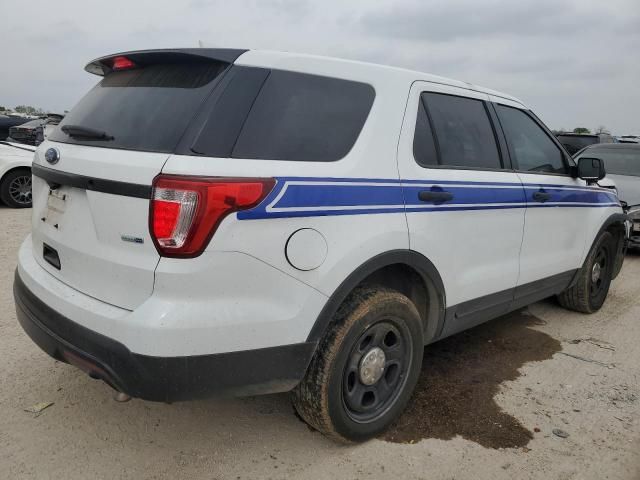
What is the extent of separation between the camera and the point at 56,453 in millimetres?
2490

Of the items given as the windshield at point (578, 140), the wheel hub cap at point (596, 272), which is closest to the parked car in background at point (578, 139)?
the windshield at point (578, 140)

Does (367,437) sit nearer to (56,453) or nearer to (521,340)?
(56,453)

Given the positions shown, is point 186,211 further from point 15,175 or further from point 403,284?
point 15,175

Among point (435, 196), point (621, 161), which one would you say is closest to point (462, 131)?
point (435, 196)

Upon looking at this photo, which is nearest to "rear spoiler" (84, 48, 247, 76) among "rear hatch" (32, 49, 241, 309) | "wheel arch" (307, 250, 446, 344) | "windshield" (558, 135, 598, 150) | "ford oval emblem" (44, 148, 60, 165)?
"rear hatch" (32, 49, 241, 309)

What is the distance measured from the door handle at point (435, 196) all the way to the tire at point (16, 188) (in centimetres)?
797

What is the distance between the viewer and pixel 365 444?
2.65m

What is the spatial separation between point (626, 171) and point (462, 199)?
616cm

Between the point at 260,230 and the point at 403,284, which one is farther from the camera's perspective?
the point at 403,284

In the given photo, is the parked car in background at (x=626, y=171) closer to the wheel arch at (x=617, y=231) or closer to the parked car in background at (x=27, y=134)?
the wheel arch at (x=617, y=231)

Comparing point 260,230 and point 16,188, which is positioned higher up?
point 260,230

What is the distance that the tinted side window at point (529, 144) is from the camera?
352cm

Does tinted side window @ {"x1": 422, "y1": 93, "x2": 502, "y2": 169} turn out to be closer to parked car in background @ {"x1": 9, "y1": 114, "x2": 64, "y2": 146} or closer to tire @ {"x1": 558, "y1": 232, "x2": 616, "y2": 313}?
tire @ {"x1": 558, "y1": 232, "x2": 616, "y2": 313}

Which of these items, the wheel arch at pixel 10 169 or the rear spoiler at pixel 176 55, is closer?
the rear spoiler at pixel 176 55
